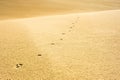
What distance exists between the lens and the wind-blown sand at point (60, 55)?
9.10ft

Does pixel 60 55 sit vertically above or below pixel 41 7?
above

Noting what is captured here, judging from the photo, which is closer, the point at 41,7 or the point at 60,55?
the point at 60,55

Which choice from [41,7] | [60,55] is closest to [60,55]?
[60,55]

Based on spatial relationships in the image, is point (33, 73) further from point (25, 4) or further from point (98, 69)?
point (25, 4)

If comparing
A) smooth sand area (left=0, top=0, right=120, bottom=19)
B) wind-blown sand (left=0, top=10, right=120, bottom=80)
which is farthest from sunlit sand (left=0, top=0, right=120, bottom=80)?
smooth sand area (left=0, top=0, right=120, bottom=19)

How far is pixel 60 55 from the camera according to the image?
11.4ft

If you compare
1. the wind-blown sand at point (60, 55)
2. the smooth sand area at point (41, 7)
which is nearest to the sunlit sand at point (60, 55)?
the wind-blown sand at point (60, 55)

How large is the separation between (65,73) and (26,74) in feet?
2.06

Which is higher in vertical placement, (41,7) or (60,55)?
(60,55)

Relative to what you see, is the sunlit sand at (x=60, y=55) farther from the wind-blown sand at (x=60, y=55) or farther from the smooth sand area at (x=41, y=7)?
the smooth sand area at (x=41, y=7)

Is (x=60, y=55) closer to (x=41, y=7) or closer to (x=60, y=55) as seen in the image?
(x=60, y=55)

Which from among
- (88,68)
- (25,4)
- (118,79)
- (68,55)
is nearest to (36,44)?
(68,55)

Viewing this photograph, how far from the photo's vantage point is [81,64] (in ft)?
10.1

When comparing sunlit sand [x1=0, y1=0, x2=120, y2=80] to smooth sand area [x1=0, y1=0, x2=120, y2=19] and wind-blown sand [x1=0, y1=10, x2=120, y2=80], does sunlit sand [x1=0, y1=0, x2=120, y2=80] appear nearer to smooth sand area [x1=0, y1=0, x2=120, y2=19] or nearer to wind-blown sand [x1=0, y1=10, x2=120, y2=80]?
wind-blown sand [x1=0, y1=10, x2=120, y2=80]
